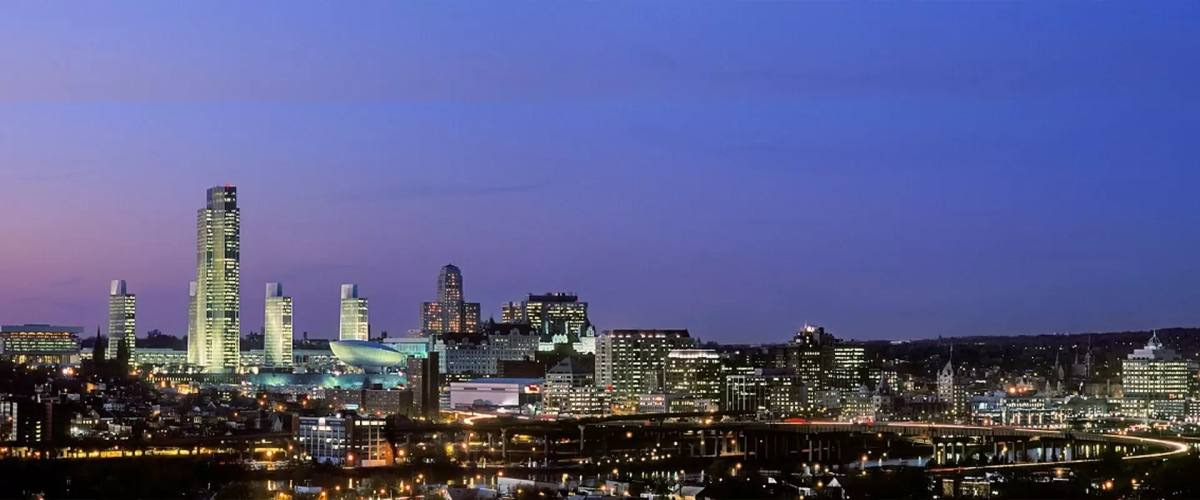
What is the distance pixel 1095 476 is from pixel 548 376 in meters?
48.0

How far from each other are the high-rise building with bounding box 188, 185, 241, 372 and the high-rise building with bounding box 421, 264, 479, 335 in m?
15.0

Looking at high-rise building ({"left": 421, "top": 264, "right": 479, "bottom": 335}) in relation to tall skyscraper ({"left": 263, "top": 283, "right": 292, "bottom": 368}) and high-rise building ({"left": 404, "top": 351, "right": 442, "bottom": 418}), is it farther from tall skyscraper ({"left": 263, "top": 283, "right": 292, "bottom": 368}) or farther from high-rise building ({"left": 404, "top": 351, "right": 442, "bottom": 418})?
high-rise building ({"left": 404, "top": 351, "right": 442, "bottom": 418})

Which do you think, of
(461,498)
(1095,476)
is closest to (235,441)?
(461,498)

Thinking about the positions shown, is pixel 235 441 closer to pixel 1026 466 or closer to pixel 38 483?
pixel 38 483

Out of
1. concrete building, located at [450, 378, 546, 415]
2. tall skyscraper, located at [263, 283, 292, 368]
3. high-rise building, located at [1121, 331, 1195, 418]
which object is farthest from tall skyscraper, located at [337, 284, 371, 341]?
high-rise building, located at [1121, 331, 1195, 418]

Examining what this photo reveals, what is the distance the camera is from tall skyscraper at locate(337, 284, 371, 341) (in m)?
126

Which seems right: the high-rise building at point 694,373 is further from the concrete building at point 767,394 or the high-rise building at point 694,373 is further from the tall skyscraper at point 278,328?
the tall skyscraper at point 278,328

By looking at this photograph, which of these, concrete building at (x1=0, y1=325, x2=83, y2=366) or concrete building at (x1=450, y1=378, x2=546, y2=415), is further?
concrete building at (x1=0, y1=325, x2=83, y2=366)

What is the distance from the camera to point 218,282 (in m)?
118

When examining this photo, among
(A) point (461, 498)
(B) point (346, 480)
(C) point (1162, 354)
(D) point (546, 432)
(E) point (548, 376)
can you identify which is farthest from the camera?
(C) point (1162, 354)

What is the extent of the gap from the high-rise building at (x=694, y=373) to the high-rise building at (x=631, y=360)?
38.9 inches

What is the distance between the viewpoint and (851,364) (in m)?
106

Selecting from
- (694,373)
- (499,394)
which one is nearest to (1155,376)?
(694,373)

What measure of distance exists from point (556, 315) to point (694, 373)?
26933 mm
